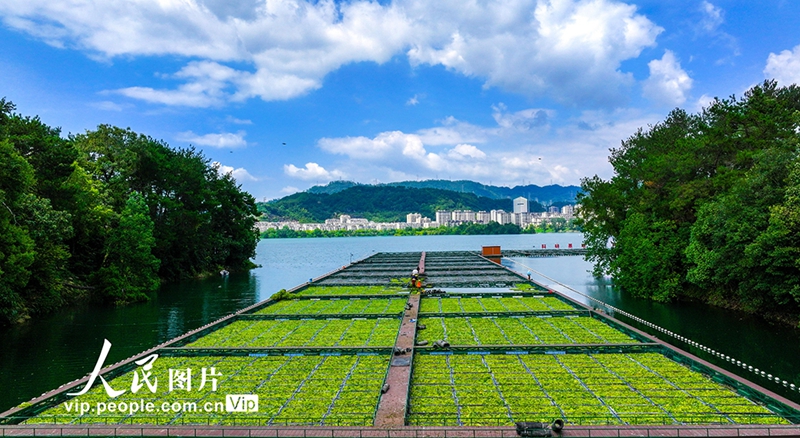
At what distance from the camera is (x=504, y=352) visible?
1399cm

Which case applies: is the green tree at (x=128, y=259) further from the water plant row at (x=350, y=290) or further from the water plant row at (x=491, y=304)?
the water plant row at (x=491, y=304)

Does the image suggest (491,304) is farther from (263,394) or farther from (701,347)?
(263,394)

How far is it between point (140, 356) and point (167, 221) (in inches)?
1240

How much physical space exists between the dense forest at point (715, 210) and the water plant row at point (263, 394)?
57.2 feet

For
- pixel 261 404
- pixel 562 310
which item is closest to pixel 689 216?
pixel 562 310

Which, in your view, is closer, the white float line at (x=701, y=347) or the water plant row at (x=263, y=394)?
the water plant row at (x=263, y=394)

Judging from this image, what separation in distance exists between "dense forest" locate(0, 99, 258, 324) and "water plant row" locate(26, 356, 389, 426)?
15.1 meters

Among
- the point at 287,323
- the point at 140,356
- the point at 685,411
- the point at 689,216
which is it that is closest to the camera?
the point at 685,411

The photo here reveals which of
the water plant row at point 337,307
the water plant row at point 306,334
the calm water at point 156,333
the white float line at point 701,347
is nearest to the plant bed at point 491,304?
the water plant row at point 337,307

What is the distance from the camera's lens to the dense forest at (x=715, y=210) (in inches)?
768

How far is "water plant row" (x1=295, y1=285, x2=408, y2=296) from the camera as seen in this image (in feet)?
90.4

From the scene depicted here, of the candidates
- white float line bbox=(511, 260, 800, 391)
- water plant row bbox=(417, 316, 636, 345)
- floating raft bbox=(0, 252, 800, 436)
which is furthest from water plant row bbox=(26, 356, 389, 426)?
white float line bbox=(511, 260, 800, 391)

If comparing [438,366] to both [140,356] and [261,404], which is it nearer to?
[261,404]

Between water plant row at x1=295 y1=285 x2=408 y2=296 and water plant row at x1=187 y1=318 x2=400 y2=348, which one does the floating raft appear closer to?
water plant row at x1=187 y1=318 x2=400 y2=348
